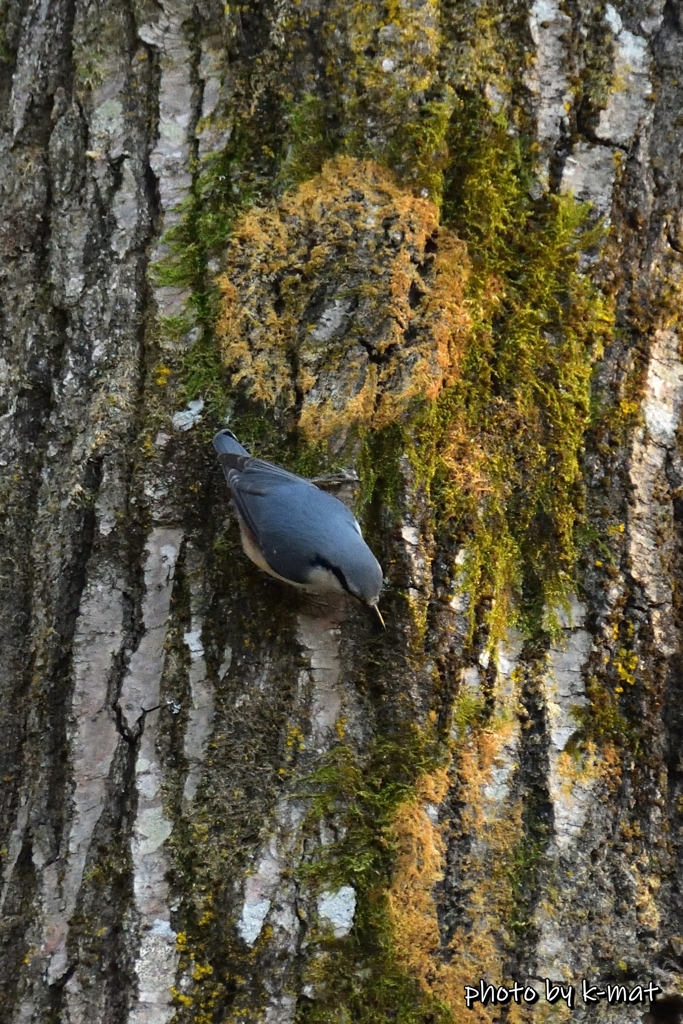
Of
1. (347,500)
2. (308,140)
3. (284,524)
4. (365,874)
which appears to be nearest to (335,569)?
(347,500)

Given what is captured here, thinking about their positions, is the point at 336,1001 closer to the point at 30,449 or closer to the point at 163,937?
the point at 163,937

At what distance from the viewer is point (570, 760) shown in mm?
1887

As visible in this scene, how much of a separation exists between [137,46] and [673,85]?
4.13ft

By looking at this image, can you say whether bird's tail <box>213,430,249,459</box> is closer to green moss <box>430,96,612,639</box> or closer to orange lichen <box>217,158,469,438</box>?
orange lichen <box>217,158,469,438</box>

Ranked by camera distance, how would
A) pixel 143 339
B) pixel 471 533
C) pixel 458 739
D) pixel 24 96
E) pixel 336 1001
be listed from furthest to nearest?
pixel 24 96, pixel 143 339, pixel 471 533, pixel 458 739, pixel 336 1001

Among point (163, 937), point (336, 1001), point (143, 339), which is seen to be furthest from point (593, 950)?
point (143, 339)

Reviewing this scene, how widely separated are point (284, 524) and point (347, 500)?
0.23 m

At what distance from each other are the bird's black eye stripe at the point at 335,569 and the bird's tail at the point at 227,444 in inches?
10.8

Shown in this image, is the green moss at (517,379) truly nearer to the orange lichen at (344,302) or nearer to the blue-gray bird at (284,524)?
the orange lichen at (344,302)

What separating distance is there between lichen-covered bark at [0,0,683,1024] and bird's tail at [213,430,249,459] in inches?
1.2

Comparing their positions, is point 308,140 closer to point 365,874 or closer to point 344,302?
point 344,302

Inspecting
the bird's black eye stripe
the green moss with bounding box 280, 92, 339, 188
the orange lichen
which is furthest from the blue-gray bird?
the green moss with bounding box 280, 92, 339, 188

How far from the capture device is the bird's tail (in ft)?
6.65

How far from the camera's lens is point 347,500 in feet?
6.47
